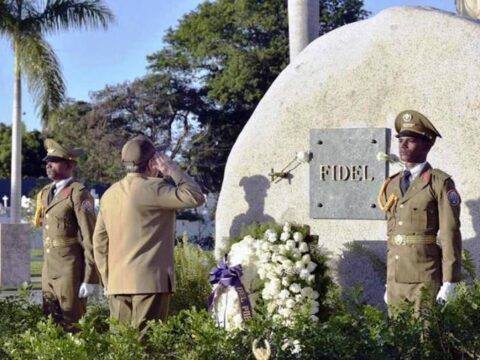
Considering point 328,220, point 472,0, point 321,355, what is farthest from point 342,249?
point 472,0

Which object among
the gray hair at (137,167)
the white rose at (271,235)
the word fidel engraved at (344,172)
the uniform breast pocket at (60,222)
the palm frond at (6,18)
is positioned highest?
the palm frond at (6,18)

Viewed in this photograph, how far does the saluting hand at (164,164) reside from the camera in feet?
17.4

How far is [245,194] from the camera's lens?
6.79 meters

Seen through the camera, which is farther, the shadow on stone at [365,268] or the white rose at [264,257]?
the shadow on stone at [365,268]

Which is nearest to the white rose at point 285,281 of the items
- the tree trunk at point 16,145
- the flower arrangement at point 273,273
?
the flower arrangement at point 273,273

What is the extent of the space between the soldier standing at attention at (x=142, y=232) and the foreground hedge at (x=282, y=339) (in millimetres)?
751

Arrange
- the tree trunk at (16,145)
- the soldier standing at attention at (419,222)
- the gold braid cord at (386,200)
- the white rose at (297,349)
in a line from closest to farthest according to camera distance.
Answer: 1. the white rose at (297,349)
2. the soldier standing at attention at (419,222)
3. the gold braid cord at (386,200)
4. the tree trunk at (16,145)

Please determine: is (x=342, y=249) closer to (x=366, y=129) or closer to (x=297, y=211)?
(x=297, y=211)

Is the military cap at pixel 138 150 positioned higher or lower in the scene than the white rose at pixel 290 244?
higher

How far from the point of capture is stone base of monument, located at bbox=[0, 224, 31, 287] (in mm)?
16406

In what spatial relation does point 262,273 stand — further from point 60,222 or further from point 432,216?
point 60,222

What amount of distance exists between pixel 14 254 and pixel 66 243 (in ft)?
34.7

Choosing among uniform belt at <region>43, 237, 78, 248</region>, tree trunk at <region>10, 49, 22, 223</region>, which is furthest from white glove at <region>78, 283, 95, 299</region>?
tree trunk at <region>10, 49, 22, 223</region>

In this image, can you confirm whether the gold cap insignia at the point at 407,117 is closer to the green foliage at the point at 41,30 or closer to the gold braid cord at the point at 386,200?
the gold braid cord at the point at 386,200
